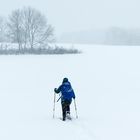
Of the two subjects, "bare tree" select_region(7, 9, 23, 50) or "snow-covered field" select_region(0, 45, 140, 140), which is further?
"bare tree" select_region(7, 9, 23, 50)

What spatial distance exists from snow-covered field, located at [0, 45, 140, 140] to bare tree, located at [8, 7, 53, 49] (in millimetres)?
41542

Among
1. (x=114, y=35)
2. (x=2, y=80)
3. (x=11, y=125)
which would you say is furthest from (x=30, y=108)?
(x=114, y=35)

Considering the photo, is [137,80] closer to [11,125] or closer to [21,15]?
[11,125]

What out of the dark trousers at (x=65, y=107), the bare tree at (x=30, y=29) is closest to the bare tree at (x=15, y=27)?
the bare tree at (x=30, y=29)

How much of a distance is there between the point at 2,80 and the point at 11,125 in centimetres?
1845

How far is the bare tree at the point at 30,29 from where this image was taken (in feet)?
283

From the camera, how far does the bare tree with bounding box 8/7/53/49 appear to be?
86312mm

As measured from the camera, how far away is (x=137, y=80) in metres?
34.5

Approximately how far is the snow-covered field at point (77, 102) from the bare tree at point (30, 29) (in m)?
41.5

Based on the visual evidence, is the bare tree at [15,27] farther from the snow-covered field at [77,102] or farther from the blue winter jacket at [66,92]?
the blue winter jacket at [66,92]

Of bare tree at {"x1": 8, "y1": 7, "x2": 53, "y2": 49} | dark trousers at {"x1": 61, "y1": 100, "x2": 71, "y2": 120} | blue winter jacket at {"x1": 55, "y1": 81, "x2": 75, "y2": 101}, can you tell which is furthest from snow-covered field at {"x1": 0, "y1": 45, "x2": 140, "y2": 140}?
bare tree at {"x1": 8, "y1": 7, "x2": 53, "y2": 49}

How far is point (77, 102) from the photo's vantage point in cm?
2348

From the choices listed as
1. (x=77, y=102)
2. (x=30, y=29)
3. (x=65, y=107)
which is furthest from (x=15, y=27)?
(x=65, y=107)

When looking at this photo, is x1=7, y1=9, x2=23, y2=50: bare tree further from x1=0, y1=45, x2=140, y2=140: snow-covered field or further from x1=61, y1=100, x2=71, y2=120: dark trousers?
x1=61, y1=100, x2=71, y2=120: dark trousers
